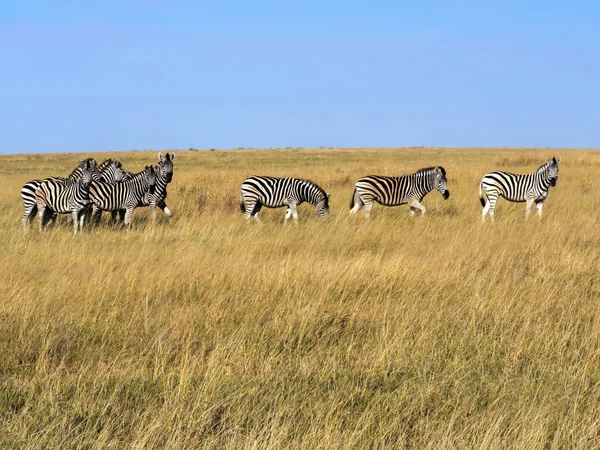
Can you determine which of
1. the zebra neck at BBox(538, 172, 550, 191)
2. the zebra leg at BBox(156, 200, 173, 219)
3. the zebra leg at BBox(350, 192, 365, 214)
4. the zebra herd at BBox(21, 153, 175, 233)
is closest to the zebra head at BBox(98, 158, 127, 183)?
the zebra herd at BBox(21, 153, 175, 233)

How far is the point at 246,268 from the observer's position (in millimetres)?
7742

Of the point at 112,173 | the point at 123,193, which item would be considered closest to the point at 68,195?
the point at 123,193

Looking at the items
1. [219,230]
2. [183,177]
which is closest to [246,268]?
[219,230]

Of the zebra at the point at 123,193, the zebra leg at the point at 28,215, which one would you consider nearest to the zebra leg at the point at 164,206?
the zebra at the point at 123,193

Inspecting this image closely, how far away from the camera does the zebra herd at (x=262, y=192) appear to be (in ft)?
41.0

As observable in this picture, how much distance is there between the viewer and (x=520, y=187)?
44.8 ft

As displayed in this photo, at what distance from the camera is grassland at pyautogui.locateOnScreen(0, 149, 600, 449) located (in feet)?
11.9

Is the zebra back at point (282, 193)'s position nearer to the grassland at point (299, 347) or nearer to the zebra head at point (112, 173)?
the zebra head at point (112, 173)

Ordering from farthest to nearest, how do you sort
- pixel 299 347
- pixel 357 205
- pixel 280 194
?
pixel 357 205, pixel 280 194, pixel 299 347

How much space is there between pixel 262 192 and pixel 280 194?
39cm

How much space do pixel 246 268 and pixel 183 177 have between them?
15.5 m

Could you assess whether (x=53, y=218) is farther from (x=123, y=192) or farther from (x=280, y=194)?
(x=280, y=194)

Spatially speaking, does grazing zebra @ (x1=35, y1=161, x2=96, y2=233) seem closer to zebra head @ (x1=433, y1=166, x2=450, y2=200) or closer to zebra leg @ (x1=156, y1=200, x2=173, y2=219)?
zebra leg @ (x1=156, y1=200, x2=173, y2=219)

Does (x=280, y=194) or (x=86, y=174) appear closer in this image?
(x=86, y=174)
